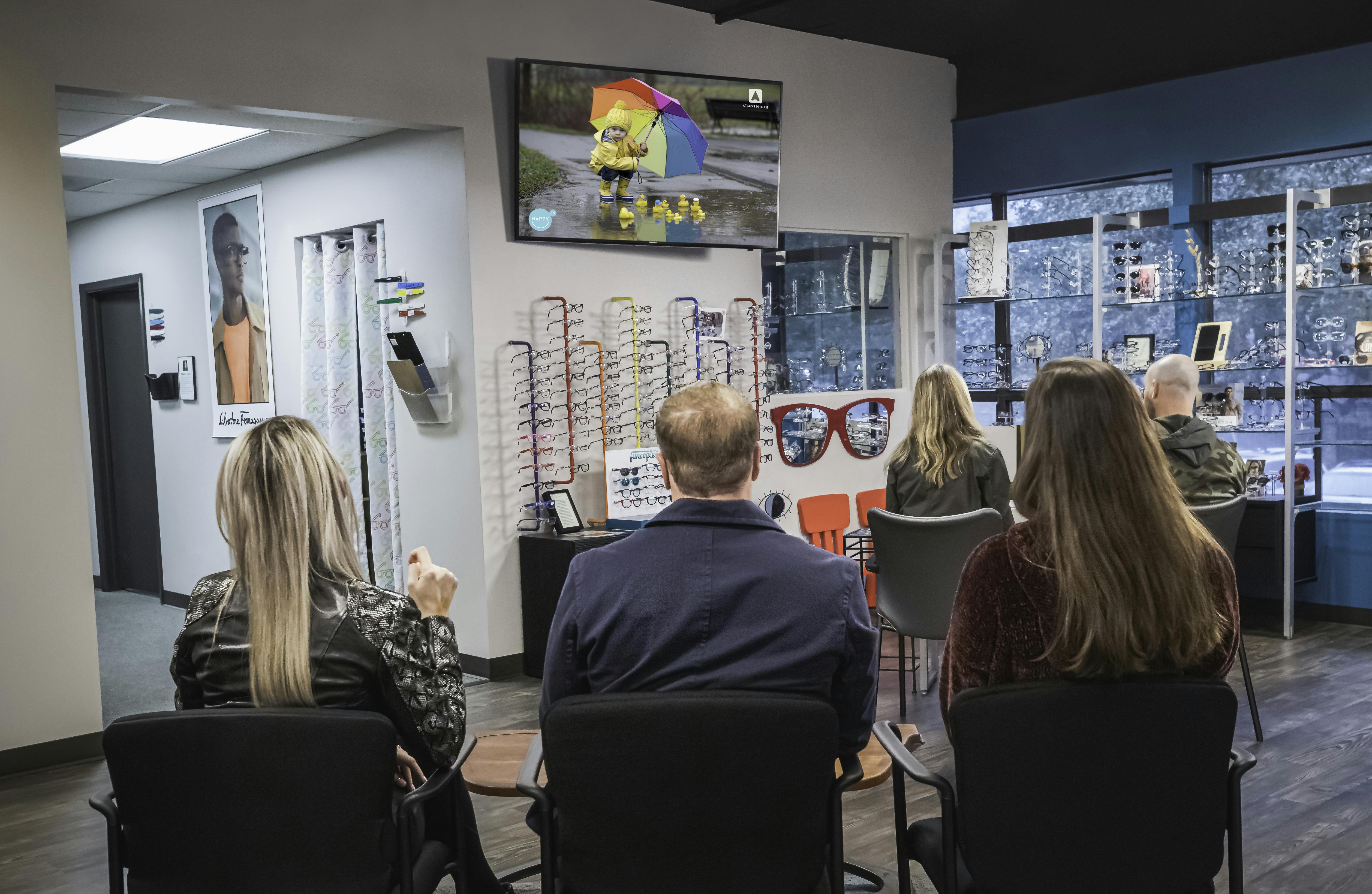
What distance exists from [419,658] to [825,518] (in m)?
4.75

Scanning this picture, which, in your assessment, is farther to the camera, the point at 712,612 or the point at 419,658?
the point at 419,658

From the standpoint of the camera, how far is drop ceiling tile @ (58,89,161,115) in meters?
4.64

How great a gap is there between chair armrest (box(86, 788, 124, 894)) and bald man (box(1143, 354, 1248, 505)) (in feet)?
11.8

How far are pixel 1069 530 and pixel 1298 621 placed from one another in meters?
5.23

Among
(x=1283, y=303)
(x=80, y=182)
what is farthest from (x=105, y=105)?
(x=1283, y=303)

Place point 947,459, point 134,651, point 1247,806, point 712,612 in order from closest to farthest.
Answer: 1. point 712,612
2. point 1247,806
3. point 947,459
4. point 134,651

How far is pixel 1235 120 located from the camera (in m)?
6.39

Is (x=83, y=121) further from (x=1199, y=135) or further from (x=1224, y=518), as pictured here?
(x=1199, y=135)

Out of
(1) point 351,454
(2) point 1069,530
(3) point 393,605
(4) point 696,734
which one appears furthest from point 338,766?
(1) point 351,454

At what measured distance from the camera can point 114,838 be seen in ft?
6.12

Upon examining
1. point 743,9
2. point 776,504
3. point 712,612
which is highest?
point 743,9

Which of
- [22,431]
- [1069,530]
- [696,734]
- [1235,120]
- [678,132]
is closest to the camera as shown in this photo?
[696,734]

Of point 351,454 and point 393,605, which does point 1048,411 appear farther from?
point 351,454

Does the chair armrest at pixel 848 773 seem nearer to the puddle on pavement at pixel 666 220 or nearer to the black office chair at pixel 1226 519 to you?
the black office chair at pixel 1226 519
